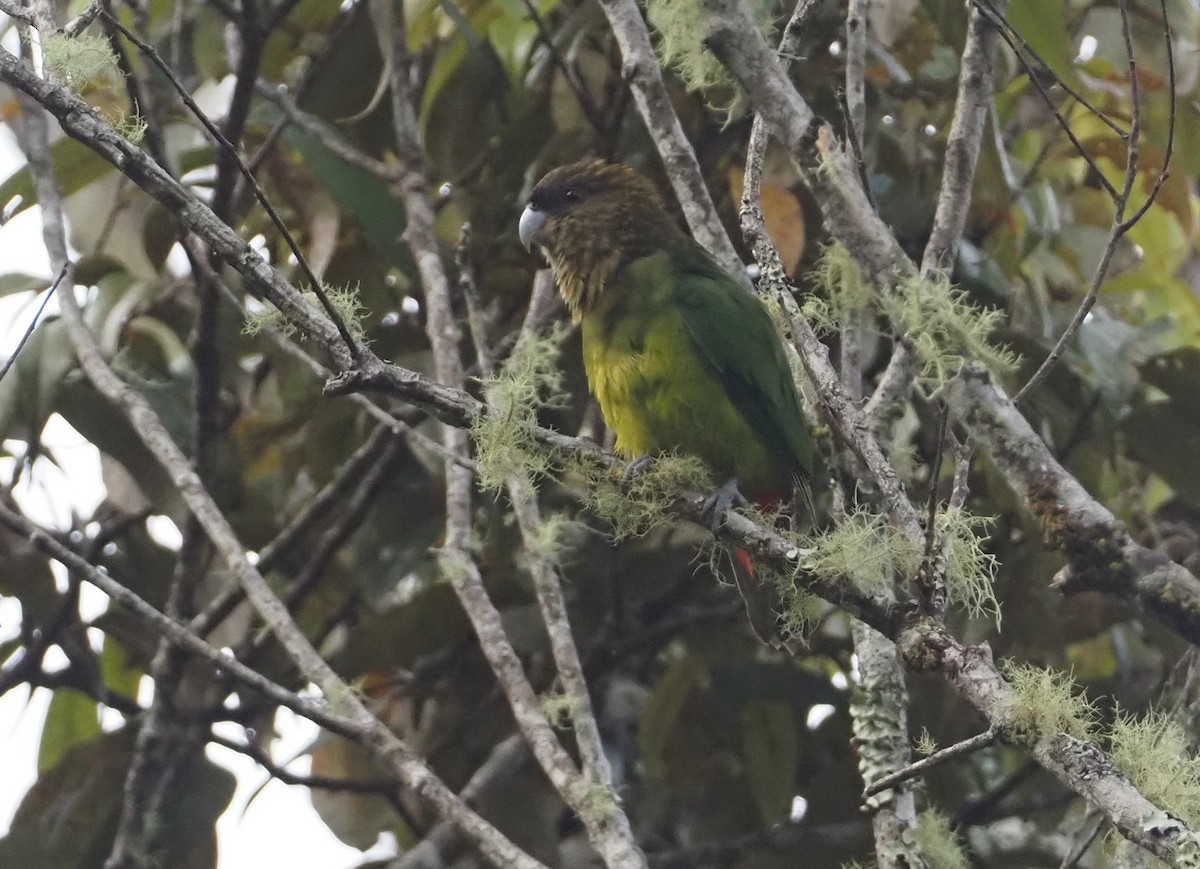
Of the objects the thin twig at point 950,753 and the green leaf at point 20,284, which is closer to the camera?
the thin twig at point 950,753

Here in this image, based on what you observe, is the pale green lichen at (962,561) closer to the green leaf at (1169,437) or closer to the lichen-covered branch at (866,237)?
the lichen-covered branch at (866,237)

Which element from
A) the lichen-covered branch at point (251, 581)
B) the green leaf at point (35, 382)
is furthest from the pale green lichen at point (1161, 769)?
the green leaf at point (35, 382)

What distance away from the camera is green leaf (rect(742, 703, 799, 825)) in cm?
341

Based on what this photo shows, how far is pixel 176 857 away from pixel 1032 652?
218cm

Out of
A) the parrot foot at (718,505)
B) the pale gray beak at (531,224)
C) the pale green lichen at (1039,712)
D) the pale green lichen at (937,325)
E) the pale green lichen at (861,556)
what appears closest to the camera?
the pale green lichen at (1039,712)

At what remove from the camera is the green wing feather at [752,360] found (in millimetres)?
3105

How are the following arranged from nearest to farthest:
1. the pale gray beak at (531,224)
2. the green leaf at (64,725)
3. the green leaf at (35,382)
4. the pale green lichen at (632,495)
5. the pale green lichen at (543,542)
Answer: the pale green lichen at (632,495) → the pale green lichen at (543,542) → the green leaf at (35,382) → the pale gray beak at (531,224) → the green leaf at (64,725)

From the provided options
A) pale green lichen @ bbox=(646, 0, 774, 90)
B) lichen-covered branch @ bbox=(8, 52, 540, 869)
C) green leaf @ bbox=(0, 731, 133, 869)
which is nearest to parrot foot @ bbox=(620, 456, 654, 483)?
lichen-covered branch @ bbox=(8, 52, 540, 869)

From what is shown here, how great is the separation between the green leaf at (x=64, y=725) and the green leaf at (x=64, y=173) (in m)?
1.39

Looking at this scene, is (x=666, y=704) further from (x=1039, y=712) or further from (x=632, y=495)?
(x=1039, y=712)

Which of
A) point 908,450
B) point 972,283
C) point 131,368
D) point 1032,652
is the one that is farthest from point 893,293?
point 131,368

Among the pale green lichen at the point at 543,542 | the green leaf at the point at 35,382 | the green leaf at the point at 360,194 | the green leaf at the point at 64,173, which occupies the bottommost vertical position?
the pale green lichen at the point at 543,542

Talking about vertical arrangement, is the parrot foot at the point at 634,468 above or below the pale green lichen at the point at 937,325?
above

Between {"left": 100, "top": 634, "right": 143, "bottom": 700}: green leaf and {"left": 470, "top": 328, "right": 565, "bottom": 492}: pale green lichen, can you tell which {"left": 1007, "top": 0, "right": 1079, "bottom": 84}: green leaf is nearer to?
{"left": 470, "top": 328, "right": 565, "bottom": 492}: pale green lichen
